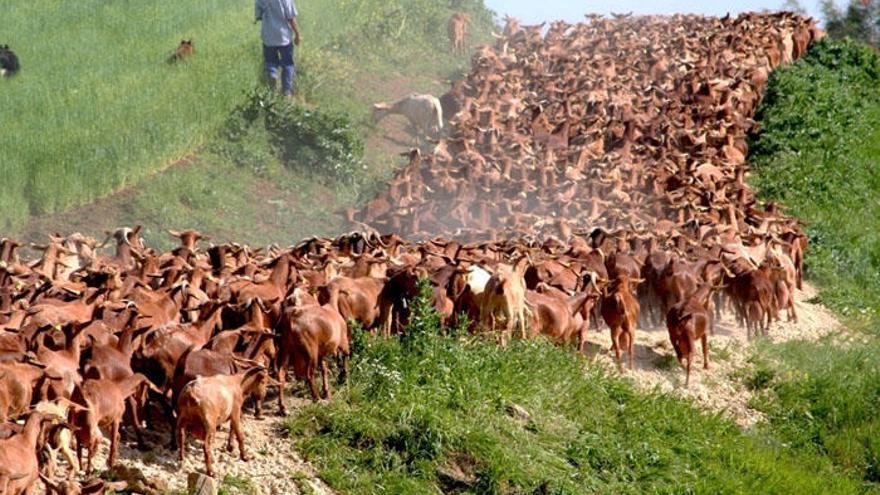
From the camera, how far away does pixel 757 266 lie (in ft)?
54.3

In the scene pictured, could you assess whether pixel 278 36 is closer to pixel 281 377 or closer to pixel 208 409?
pixel 281 377

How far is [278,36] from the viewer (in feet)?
82.7

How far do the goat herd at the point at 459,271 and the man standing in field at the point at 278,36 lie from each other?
3.00m

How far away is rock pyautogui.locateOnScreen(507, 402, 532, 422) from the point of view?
11758mm

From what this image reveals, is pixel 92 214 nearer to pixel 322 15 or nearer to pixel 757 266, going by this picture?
pixel 757 266

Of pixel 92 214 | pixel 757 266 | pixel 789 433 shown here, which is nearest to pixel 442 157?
pixel 92 214

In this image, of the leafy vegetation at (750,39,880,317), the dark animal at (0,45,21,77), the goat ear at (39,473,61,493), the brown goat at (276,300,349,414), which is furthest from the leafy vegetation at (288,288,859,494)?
the dark animal at (0,45,21,77)

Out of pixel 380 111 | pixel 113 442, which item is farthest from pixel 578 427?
pixel 380 111

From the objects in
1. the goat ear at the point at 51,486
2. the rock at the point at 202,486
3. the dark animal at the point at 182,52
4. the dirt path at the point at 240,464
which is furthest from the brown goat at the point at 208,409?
the dark animal at the point at 182,52

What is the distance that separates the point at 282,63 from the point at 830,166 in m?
9.16

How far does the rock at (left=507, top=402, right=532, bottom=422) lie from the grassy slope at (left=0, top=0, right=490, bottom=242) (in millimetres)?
9068

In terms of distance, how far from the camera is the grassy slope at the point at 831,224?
49.6 ft

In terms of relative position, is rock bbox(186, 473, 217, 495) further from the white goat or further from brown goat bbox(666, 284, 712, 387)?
the white goat

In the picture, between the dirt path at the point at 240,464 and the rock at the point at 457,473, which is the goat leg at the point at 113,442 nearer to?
the dirt path at the point at 240,464
